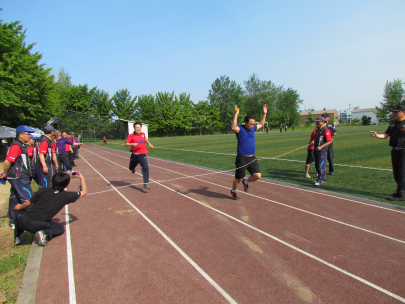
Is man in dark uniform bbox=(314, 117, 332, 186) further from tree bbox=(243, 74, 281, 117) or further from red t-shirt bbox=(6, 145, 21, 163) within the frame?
tree bbox=(243, 74, 281, 117)

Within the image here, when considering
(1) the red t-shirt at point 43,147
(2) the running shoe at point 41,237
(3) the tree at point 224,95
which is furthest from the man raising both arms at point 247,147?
(3) the tree at point 224,95

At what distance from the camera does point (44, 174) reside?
19.9ft

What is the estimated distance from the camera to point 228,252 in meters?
3.74

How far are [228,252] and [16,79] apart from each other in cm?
2101

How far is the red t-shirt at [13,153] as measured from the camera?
15.0 feet

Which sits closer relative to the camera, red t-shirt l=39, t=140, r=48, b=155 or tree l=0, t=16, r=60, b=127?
red t-shirt l=39, t=140, r=48, b=155

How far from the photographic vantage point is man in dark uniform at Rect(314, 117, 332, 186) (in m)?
7.62

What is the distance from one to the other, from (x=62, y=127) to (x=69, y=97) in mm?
16885

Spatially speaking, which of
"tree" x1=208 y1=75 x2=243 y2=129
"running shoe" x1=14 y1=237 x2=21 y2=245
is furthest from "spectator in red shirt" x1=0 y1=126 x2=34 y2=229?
"tree" x1=208 y1=75 x2=243 y2=129

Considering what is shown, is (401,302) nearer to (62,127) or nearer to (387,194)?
(387,194)

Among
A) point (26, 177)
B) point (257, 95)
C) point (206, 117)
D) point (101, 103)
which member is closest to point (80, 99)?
point (101, 103)

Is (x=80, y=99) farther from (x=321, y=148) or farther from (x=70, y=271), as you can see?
(x=70, y=271)

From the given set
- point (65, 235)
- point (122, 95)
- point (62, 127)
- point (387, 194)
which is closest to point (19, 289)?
point (65, 235)

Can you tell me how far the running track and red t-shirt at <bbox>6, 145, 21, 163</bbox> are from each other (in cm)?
166
